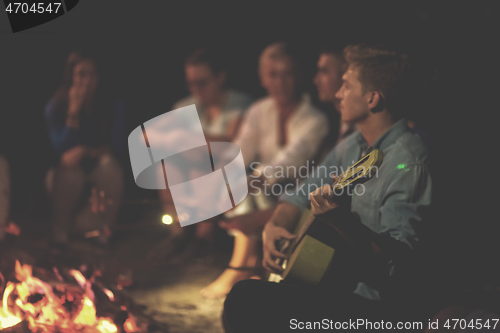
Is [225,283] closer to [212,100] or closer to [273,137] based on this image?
[273,137]

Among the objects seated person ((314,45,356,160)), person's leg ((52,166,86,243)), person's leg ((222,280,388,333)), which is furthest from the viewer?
person's leg ((52,166,86,243))

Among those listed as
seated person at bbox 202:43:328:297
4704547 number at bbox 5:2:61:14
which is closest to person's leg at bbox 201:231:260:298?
seated person at bbox 202:43:328:297

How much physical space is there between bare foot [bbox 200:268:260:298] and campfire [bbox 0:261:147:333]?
0.73 metres

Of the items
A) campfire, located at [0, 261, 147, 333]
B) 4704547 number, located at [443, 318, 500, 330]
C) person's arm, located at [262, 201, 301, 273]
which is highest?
person's arm, located at [262, 201, 301, 273]

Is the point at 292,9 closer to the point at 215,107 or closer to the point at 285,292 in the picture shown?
the point at 215,107

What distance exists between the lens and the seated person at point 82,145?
4562mm

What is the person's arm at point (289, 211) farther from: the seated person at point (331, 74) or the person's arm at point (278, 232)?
the seated person at point (331, 74)

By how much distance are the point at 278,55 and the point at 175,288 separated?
1.94 meters

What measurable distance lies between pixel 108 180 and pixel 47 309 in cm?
208

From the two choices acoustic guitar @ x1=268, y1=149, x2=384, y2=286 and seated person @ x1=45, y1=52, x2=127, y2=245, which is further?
seated person @ x1=45, y1=52, x2=127, y2=245

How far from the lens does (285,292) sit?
84.9 inches

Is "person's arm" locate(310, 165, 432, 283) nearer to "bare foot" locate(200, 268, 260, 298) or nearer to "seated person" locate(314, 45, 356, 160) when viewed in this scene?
"seated person" locate(314, 45, 356, 160)

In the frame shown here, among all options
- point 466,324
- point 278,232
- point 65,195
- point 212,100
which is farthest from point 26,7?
point 466,324

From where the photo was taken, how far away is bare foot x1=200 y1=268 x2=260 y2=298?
355 centimetres
